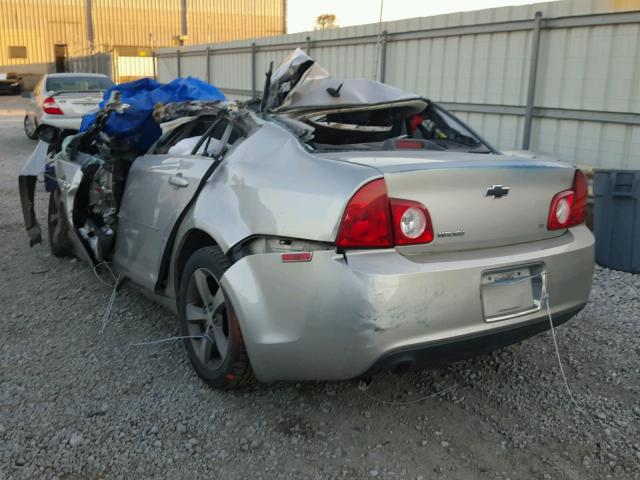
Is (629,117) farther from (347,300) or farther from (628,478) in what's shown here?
(347,300)

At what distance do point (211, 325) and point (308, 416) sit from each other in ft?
2.21

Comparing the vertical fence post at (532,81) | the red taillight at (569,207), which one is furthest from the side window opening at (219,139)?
the vertical fence post at (532,81)

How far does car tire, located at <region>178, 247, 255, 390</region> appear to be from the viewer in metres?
3.00

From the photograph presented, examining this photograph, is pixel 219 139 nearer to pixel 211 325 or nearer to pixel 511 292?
pixel 211 325

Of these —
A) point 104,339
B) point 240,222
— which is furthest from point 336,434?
point 104,339

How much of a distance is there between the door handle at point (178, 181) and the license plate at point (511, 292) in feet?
5.67

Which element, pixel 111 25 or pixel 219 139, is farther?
pixel 111 25

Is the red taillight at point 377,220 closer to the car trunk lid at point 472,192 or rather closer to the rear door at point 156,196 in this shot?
the car trunk lid at point 472,192

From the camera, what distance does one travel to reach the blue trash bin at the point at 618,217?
5312 mm

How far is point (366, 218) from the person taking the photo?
2.54 metres

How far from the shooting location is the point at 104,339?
400cm

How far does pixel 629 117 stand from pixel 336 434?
15.8 ft

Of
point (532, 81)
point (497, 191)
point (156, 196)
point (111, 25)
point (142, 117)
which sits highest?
point (111, 25)

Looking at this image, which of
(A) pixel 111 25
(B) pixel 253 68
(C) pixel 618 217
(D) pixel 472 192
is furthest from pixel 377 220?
(A) pixel 111 25
